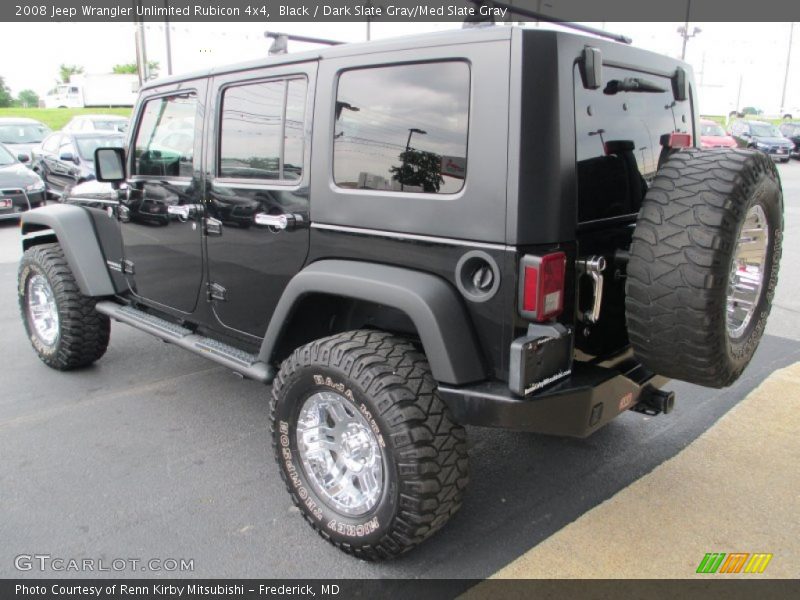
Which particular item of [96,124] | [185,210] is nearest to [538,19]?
[185,210]

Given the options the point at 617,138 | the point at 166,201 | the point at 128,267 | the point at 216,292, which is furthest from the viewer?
the point at 128,267

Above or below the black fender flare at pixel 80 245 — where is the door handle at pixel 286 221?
above

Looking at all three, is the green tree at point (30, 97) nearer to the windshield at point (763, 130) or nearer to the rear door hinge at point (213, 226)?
the windshield at point (763, 130)

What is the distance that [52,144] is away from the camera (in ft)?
47.3

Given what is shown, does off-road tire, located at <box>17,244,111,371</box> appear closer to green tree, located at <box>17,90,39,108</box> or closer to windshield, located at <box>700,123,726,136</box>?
windshield, located at <box>700,123,726,136</box>

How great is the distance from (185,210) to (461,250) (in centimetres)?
192

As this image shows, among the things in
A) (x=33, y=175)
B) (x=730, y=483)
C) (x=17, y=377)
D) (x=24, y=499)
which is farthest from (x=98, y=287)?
(x=33, y=175)

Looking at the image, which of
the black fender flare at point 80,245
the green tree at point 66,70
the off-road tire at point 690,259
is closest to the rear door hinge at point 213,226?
the black fender flare at point 80,245

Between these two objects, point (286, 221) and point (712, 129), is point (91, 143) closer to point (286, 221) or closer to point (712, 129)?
point (286, 221)

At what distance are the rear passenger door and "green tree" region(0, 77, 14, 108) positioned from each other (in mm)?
87388

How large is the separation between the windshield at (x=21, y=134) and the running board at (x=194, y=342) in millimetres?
15289

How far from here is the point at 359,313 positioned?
3.05 meters

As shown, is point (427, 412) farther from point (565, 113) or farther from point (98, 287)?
point (98, 287)

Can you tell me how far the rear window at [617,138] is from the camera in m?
2.45
